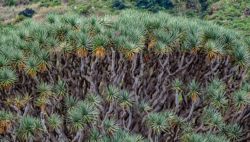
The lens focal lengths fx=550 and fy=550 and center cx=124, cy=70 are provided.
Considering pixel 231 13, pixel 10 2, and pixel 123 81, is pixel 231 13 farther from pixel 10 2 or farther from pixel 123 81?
pixel 123 81

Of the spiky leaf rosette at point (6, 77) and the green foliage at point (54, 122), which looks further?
the spiky leaf rosette at point (6, 77)

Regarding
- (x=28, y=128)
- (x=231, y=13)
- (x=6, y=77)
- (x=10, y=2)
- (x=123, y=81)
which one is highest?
(x=6, y=77)

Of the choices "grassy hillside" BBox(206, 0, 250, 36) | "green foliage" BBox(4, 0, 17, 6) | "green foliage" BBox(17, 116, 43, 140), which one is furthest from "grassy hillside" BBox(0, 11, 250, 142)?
"green foliage" BBox(4, 0, 17, 6)

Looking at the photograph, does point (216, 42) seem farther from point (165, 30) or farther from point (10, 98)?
point (10, 98)

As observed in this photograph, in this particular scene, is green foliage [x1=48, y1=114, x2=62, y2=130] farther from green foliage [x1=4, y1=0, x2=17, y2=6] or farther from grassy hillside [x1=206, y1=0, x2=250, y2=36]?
green foliage [x1=4, y1=0, x2=17, y2=6]

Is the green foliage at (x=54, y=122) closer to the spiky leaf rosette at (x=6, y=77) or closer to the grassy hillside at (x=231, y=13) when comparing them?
the spiky leaf rosette at (x=6, y=77)

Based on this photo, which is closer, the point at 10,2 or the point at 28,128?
the point at 28,128

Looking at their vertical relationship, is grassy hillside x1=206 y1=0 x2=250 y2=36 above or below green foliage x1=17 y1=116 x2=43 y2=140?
below

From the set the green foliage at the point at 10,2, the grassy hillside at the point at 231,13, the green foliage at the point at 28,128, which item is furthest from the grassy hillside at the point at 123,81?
the green foliage at the point at 10,2

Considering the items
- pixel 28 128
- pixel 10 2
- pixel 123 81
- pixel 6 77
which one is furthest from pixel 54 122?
pixel 10 2

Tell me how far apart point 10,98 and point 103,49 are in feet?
9.71

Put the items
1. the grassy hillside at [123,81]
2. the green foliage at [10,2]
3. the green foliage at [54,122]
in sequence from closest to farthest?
the green foliage at [54,122], the grassy hillside at [123,81], the green foliage at [10,2]

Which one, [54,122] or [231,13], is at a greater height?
[54,122]

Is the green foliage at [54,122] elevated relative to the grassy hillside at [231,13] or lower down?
elevated
